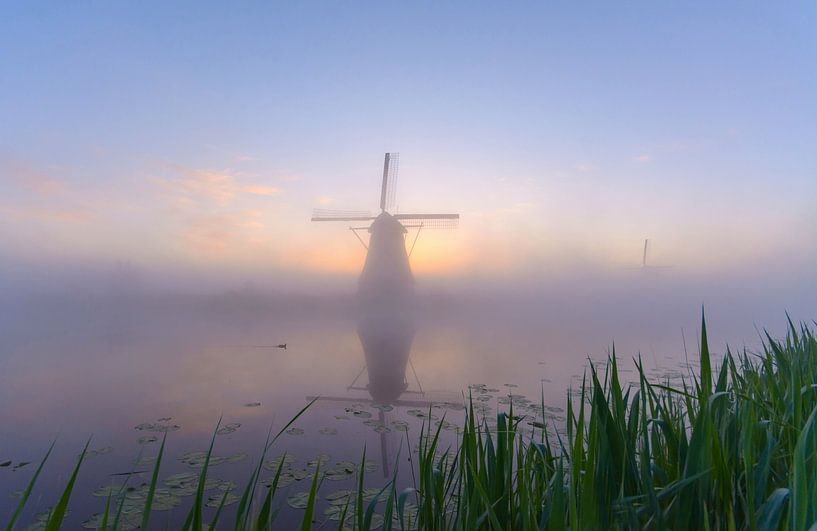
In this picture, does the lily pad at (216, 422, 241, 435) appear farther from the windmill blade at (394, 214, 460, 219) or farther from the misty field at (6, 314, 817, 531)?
the windmill blade at (394, 214, 460, 219)

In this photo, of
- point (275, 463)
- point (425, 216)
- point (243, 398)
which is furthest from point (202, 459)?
point (425, 216)

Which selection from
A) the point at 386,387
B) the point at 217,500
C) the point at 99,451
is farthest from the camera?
the point at 386,387

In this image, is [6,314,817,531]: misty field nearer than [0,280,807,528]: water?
Yes

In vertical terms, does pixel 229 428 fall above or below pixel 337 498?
below

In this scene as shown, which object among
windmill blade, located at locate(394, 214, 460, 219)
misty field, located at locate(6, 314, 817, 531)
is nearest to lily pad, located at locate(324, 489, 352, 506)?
misty field, located at locate(6, 314, 817, 531)

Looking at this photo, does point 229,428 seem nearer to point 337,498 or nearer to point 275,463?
point 275,463

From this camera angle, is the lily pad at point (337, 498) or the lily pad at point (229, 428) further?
the lily pad at point (229, 428)

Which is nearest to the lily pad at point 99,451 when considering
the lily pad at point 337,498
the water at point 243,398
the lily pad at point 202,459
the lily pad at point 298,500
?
the water at point 243,398

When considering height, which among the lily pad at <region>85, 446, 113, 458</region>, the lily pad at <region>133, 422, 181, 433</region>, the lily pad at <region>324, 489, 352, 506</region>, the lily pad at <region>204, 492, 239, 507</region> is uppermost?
the lily pad at <region>324, 489, 352, 506</region>

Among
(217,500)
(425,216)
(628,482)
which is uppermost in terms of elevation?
(425,216)

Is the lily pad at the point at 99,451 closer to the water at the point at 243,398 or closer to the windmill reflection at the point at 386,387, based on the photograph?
the water at the point at 243,398

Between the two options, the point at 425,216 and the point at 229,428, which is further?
the point at 425,216

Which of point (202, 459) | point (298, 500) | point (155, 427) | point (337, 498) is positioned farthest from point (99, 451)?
point (337, 498)

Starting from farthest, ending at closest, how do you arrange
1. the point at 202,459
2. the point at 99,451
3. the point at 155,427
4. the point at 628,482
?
the point at 155,427 → the point at 99,451 → the point at 202,459 → the point at 628,482
